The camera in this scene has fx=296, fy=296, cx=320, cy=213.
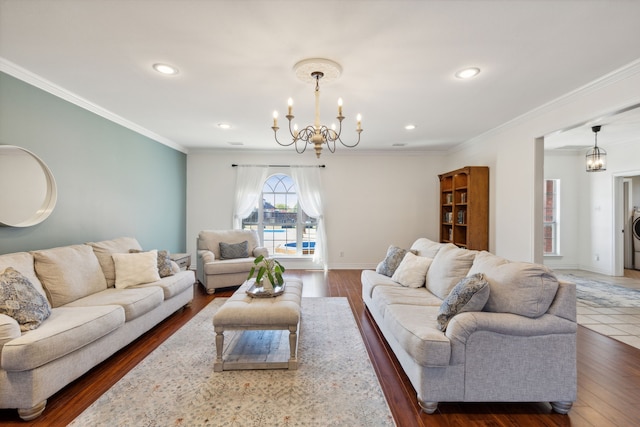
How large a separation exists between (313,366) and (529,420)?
1.49 metres

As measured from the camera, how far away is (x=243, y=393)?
2.10 metres

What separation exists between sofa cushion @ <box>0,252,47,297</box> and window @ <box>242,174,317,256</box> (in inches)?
160

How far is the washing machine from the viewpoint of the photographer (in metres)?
6.53

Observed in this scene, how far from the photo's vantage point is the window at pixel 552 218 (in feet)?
21.4

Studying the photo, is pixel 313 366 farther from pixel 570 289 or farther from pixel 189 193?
pixel 189 193

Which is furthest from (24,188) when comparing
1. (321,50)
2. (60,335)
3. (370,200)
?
(370,200)

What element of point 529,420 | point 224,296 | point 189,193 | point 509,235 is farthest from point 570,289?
point 189,193

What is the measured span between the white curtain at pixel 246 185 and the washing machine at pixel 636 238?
820 centimetres

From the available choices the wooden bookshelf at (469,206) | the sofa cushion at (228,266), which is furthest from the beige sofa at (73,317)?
the wooden bookshelf at (469,206)

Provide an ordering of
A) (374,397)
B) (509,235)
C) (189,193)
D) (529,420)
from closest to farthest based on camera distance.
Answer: (529,420) → (374,397) → (509,235) → (189,193)

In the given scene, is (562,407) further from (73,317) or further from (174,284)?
(174,284)

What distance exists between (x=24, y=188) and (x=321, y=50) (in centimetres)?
304

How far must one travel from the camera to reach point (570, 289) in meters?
1.92

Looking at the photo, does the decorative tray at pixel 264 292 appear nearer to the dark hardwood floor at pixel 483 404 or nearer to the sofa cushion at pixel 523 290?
the dark hardwood floor at pixel 483 404
